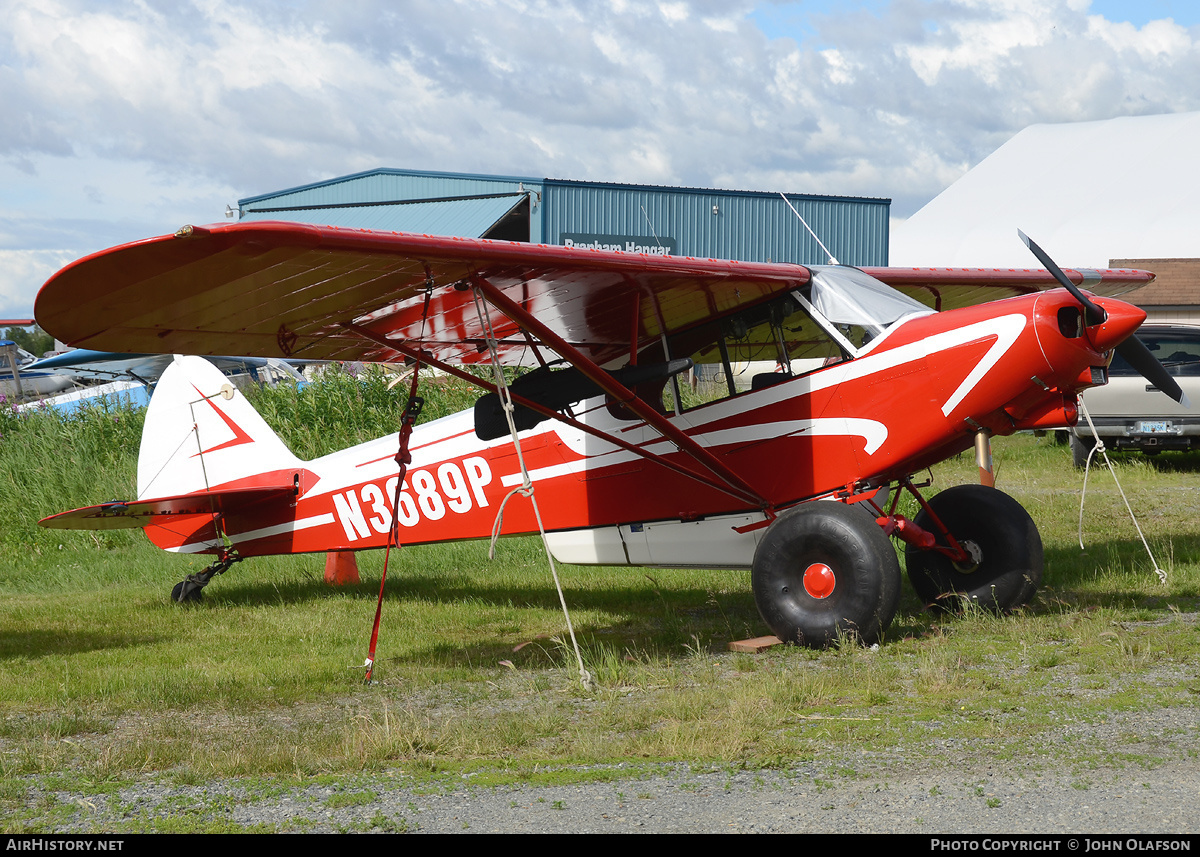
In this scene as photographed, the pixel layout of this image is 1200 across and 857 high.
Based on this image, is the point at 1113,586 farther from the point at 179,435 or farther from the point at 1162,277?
the point at 1162,277

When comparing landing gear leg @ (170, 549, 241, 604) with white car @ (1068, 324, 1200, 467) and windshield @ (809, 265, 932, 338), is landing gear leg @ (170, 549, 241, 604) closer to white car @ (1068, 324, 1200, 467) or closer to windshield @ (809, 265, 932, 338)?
windshield @ (809, 265, 932, 338)

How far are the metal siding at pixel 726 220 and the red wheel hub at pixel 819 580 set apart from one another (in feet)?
70.6

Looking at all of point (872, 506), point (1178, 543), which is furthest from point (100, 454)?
point (1178, 543)

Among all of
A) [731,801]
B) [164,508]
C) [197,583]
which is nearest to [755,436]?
[731,801]

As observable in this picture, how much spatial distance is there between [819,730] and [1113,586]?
4.47m

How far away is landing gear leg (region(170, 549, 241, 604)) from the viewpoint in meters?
9.36

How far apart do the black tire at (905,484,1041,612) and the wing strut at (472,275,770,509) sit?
1.38 metres

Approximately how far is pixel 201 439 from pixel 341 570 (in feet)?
5.78

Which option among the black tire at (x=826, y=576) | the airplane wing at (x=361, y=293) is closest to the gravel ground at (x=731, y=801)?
the black tire at (x=826, y=576)

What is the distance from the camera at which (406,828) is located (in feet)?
11.3

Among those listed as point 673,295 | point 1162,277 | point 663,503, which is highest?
point 1162,277

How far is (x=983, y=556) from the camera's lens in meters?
7.14

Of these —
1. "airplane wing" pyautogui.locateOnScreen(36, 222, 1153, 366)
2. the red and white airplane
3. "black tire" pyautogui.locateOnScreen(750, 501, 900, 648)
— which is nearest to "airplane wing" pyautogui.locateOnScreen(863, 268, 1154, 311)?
the red and white airplane
